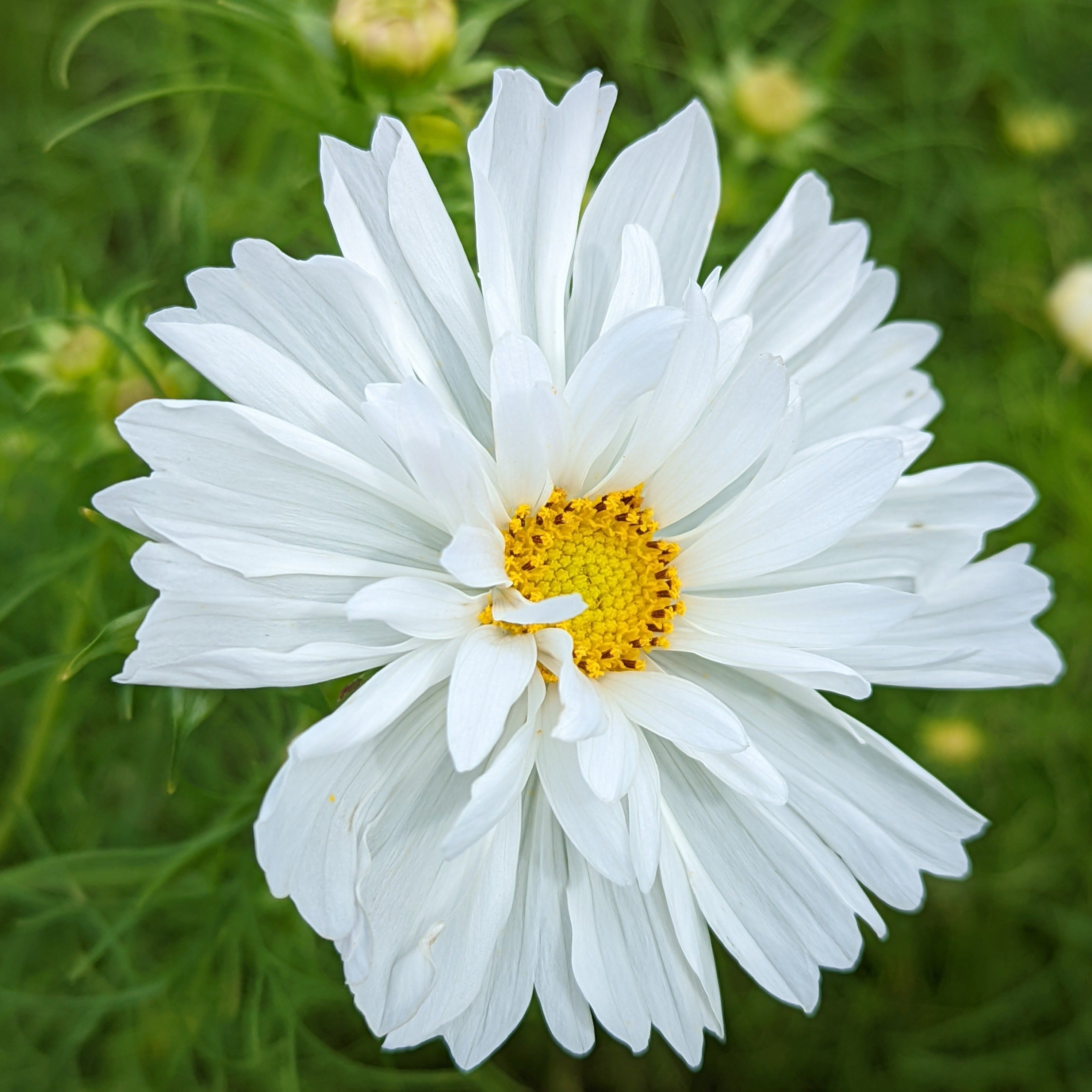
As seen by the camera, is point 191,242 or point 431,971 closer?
point 431,971

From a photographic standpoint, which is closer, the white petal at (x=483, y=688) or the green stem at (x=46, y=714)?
the white petal at (x=483, y=688)

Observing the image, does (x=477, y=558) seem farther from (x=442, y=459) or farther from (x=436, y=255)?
(x=436, y=255)

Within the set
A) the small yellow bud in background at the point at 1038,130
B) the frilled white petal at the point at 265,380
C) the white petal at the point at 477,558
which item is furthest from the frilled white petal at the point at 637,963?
the small yellow bud in background at the point at 1038,130

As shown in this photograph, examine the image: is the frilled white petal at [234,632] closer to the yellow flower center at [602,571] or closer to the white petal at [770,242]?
the yellow flower center at [602,571]

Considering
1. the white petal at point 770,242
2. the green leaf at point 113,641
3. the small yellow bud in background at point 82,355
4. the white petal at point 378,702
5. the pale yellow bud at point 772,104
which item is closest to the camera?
the white petal at point 378,702

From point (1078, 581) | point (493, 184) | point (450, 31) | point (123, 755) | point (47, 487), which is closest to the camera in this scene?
point (493, 184)

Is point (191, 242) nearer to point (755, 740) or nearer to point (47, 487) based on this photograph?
point (47, 487)

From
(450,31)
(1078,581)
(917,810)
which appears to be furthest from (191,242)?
(1078,581)
